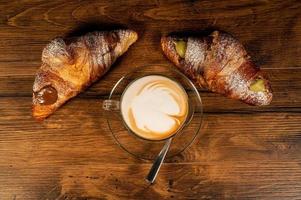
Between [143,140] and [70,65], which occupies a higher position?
[70,65]

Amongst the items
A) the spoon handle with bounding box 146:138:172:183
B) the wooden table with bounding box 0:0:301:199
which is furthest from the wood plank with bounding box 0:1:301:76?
the spoon handle with bounding box 146:138:172:183

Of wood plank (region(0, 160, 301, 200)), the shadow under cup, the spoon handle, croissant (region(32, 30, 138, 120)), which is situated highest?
croissant (region(32, 30, 138, 120))

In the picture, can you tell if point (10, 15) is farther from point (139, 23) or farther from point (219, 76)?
point (219, 76)

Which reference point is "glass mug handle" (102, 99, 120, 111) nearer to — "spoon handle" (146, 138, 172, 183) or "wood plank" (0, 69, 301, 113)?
"wood plank" (0, 69, 301, 113)

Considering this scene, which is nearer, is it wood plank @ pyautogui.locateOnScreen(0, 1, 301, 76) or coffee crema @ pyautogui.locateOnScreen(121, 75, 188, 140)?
coffee crema @ pyautogui.locateOnScreen(121, 75, 188, 140)

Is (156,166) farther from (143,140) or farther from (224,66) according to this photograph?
(224,66)

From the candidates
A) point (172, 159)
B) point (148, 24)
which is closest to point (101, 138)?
point (172, 159)

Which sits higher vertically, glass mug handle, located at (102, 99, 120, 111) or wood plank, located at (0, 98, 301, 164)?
glass mug handle, located at (102, 99, 120, 111)
